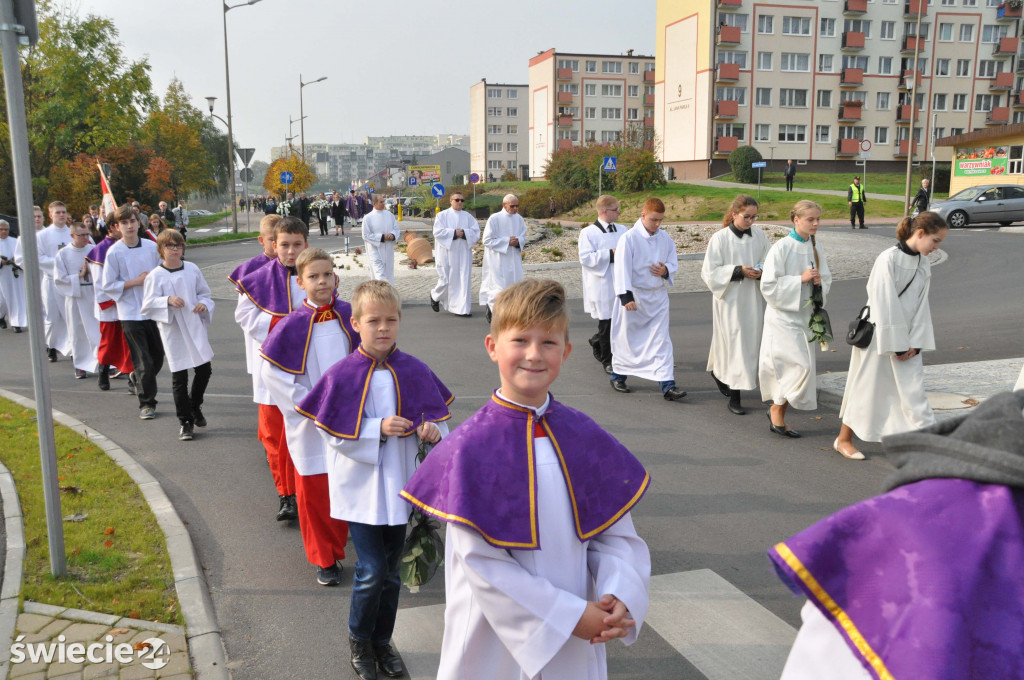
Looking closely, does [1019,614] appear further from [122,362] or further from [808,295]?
[122,362]

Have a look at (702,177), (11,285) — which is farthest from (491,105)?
(11,285)

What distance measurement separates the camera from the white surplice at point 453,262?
1614 cm

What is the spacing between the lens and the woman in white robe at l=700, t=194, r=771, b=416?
344 inches

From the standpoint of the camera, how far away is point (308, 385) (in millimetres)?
4891

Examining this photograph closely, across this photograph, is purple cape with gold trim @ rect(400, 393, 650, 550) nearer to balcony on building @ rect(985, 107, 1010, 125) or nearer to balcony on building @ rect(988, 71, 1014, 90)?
balcony on building @ rect(988, 71, 1014, 90)

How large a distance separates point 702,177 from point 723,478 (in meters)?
59.0

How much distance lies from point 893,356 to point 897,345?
17cm

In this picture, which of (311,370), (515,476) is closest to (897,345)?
(311,370)

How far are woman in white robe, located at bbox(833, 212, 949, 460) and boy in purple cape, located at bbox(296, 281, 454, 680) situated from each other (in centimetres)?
440

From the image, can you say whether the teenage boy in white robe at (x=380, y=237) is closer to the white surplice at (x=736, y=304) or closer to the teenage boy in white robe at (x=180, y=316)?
the teenage boy in white robe at (x=180, y=316)

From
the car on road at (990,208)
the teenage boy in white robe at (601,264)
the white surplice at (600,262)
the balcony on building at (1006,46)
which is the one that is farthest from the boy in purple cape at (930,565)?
the balcony on building at (1006,46)

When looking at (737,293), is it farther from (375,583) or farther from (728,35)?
(728,35)

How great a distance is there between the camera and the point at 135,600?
457cm

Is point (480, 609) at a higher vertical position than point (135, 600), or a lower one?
higher
